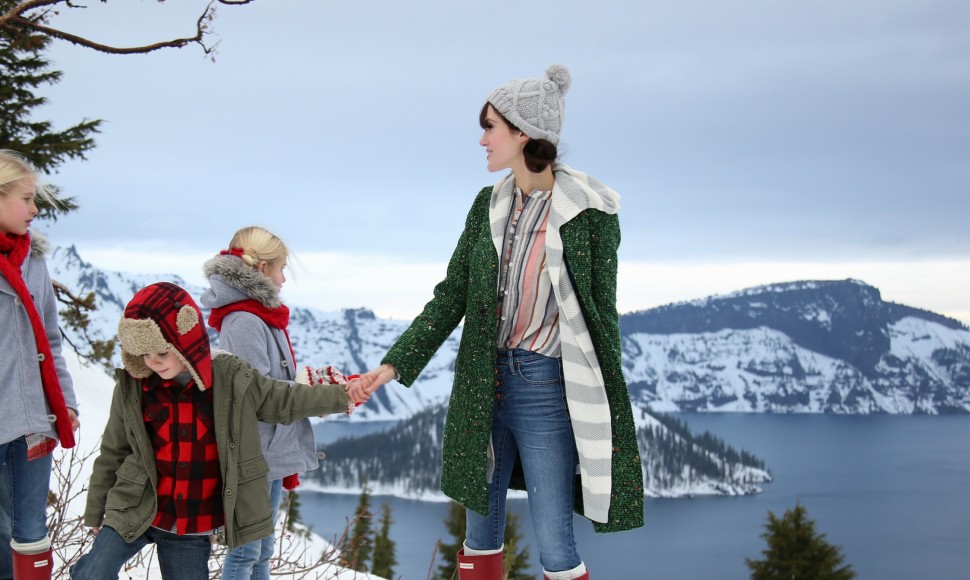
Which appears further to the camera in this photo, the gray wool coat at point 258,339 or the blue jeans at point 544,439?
the gray wool coat at point 258,339

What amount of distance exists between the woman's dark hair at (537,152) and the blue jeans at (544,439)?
0.74 meters

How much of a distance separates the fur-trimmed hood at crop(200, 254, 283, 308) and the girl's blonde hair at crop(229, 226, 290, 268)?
2.3 inches

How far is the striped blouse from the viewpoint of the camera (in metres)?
3.14

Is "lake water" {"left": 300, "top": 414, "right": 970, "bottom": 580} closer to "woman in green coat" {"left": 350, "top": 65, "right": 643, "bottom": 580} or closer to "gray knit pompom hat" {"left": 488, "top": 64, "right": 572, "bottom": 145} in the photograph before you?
"woman in green coat" {"left": 350, "top": 65, "right": 643, "bottom": 580}

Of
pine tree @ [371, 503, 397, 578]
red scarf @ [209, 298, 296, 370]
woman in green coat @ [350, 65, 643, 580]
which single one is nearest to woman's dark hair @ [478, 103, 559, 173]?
woman in green coat @ [350, 65, 643, 580]

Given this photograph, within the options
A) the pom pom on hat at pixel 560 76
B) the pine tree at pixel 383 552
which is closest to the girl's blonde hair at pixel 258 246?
the pom pom on hat at pixel 560 76

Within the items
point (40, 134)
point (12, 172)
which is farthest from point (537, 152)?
point (40, 134)

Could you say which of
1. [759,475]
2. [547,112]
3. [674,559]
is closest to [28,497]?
[547,112]

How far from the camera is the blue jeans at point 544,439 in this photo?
3.09m

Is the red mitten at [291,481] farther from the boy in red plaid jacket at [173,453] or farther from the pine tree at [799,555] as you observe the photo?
the pine tree at [799,555]

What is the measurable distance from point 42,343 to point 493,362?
202 cm

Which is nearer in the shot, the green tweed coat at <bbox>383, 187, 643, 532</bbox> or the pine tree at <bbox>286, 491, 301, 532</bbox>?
the green tweed coat at <bbox>383, 187, 643, 532</bbox>

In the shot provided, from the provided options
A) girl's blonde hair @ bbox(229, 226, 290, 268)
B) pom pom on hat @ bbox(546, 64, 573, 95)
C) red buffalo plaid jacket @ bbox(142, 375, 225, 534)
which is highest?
pom pom on hat @ bbox(546, 64, 573, 95)

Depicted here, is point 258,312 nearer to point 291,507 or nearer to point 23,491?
point 23,491
